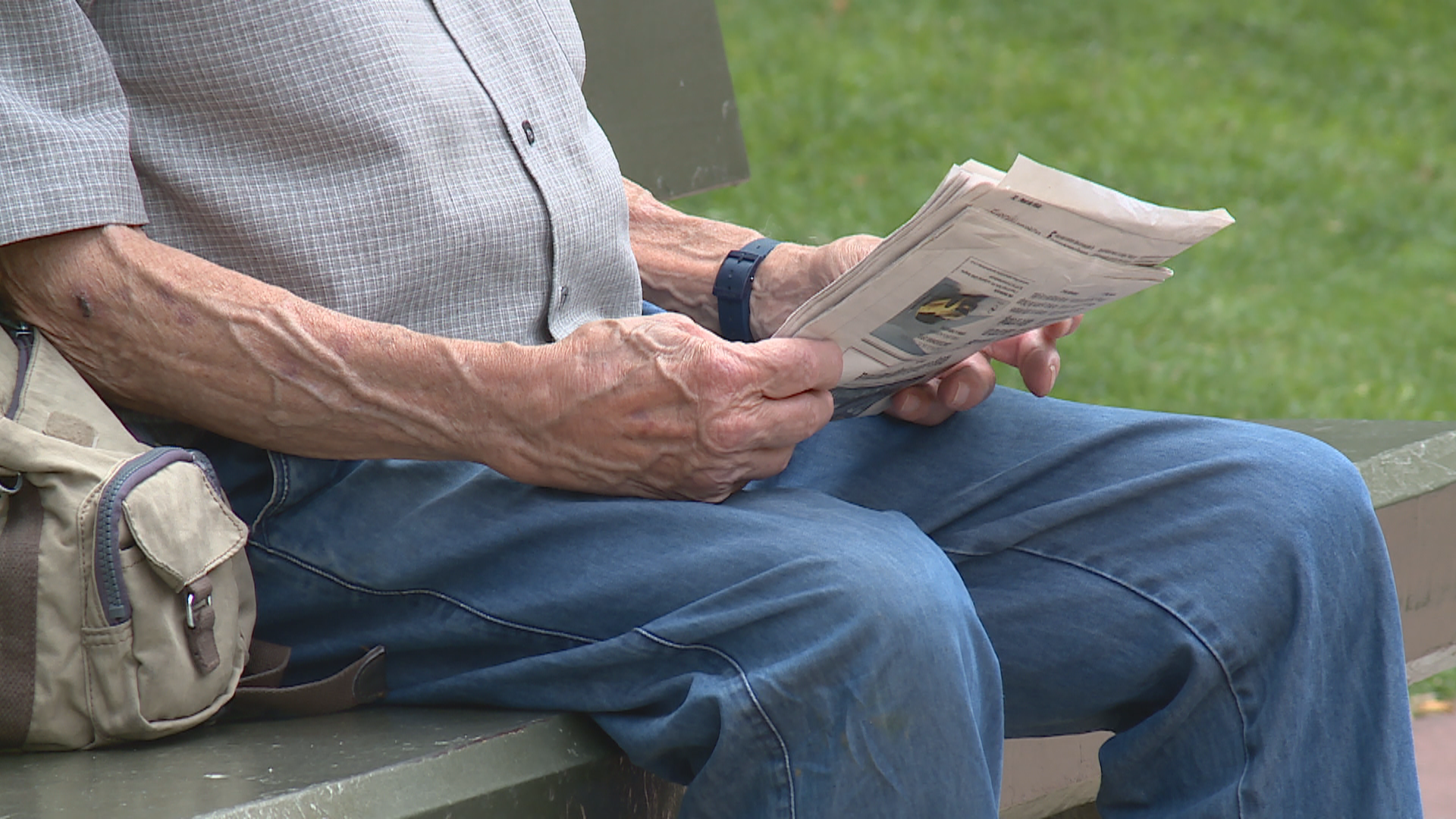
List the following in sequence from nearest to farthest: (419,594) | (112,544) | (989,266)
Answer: (112,544) < (989,266) < (419,594)

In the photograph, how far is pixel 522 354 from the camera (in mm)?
1528

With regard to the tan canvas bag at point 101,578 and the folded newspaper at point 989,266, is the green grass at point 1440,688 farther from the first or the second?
the tan canvas bag at point 101,578

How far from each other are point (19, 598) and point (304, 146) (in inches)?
20.9

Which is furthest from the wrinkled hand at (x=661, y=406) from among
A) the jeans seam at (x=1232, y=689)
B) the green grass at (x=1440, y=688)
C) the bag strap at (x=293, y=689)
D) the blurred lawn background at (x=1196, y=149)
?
the blurred lawn background at (x=1196, y=149)

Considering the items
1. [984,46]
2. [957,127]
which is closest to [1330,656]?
[957,127]

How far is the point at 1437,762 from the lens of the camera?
11.0ft

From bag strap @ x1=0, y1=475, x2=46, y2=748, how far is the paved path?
8.31 ft

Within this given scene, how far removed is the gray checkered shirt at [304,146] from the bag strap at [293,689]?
357 millimetres

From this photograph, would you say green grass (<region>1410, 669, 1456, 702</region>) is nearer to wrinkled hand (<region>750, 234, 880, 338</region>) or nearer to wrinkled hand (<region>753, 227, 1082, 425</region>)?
wrinkled hand (<region>753, 227, 1082, 425</region>)

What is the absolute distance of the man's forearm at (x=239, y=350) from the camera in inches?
59.1

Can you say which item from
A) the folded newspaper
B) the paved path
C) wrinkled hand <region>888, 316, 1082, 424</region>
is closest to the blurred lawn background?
the paved path

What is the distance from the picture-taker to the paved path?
3127 mm

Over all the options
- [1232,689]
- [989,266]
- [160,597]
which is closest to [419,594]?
[160,597]

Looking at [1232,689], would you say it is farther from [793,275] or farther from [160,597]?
[160,597]
